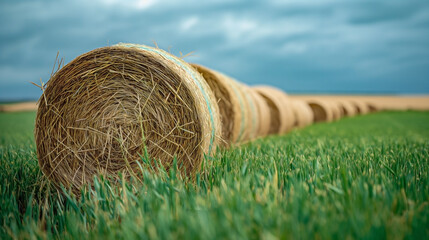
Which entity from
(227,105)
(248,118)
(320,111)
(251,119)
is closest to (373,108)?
(320,111)

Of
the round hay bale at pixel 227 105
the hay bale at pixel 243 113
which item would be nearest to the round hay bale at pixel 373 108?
the hay bale at pixel 243 113

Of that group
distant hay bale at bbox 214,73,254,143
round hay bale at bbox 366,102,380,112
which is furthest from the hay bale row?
round hay bale at bbox 366,102,380,112

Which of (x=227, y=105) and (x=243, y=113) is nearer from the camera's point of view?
(x=227, y=105)

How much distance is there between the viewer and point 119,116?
3102 millimetres

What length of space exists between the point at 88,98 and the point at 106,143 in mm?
488

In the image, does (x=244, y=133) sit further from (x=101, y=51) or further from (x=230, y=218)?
(x=230, y=218)

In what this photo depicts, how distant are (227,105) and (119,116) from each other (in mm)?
2030

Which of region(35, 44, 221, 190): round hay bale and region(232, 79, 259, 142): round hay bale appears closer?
region(35, 44, 221, 190): round hay bale

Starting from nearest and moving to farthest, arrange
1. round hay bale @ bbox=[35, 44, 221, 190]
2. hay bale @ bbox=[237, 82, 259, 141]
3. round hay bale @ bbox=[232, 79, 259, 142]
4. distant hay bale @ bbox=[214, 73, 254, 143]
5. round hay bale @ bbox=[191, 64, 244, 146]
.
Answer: round hay bale @ bbox=[35, 44, 221, 190]
round hay bale @ bbox=[191, 64, 244, 146]
distant hay bale @ bbox=[214, 73, 254, 143]
round hay bale @ bbox=[232, 79, 259, 142]
hay bale @ bbox=[237, 82, 259, 141]

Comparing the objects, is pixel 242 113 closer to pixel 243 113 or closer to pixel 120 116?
pixel 243 113

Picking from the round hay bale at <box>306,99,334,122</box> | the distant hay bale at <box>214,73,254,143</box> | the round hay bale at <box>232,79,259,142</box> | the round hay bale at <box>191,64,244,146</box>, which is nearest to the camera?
the round hay bale at <box>191,64,244,146</box>

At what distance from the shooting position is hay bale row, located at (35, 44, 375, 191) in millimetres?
3033

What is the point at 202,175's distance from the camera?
117 inches

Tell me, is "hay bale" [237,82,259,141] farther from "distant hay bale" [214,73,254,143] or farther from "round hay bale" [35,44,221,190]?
"round hay bale" [35,44,221,190]
